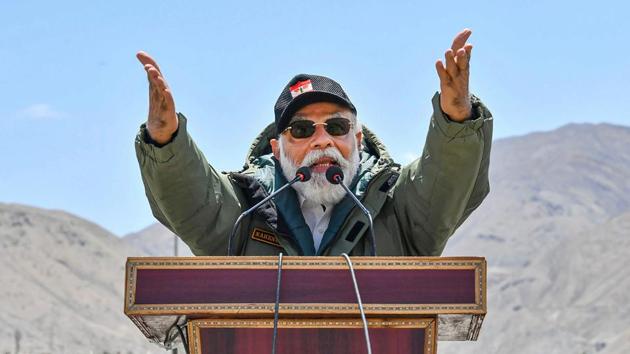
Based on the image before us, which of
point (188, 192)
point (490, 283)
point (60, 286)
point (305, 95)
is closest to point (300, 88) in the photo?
point (305, 95)

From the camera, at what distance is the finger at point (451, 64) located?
357 centimetres

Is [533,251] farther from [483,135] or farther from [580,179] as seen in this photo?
[483,135]

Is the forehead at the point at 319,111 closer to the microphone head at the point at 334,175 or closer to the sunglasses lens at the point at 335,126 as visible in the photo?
the sunglasses lens at the point at 335,126

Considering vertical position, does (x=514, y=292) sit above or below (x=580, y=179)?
below

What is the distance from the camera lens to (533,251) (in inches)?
3386

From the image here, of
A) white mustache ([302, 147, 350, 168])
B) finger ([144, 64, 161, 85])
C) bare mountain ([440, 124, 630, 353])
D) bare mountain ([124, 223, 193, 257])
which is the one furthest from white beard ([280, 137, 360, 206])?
bare mountain ([124, 223, 193, 257])

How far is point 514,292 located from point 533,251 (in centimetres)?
1604

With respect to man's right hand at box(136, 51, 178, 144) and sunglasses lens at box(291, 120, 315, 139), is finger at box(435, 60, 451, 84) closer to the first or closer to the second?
sunglasses lens at box(291, 120, 315, 139)

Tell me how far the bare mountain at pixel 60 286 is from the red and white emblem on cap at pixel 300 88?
4448cm

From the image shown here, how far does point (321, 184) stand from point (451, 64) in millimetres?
773

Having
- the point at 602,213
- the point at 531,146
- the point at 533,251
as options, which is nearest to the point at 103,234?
the point at 533,251

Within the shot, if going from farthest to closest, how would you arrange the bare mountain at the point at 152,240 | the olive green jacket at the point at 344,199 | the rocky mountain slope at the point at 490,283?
the bare mountain at the point at 152,240 < the rocky mountain slope at the point at 490,283 < the olive green jacket at the point at 344,199

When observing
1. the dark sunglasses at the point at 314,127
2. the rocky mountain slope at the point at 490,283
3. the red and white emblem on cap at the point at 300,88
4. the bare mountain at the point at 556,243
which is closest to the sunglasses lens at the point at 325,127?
the dark sunglasses at the point at 314,127

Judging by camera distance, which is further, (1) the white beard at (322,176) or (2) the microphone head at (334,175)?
(1) the white beard at (322,176)
